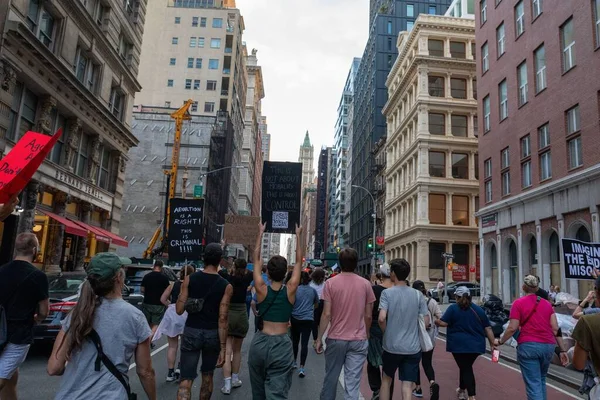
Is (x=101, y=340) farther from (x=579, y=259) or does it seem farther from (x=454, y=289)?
(x=454, y=289)

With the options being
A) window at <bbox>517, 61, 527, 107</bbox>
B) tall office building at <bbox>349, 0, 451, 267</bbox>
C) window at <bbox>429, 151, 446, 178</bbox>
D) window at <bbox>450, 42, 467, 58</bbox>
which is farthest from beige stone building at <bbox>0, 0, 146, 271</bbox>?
tall office building at <bbox>349, 0, 451, 267</bbox>

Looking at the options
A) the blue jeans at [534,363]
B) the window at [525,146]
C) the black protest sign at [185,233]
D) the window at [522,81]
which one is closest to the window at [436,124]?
the window at [522,81]

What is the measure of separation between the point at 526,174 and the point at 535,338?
2130 cm

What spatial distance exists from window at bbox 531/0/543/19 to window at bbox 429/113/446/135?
2080 cm

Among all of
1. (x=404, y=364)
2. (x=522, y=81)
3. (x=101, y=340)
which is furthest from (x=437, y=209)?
(x=101, y=340)

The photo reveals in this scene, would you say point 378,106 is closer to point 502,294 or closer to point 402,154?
point 402,154

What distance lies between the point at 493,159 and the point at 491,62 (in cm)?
661

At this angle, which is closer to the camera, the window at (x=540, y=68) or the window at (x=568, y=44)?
the window at (x=568, y=44)

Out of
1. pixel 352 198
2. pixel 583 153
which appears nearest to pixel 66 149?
pixel 583 153

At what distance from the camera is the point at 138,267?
18.4 m

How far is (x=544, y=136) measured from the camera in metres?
23.3

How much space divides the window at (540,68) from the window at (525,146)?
8.56 ft

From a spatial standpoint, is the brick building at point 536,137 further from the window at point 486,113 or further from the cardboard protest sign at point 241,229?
the cardboard protest sign at point 241,229

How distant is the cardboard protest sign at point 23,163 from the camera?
545 cm
